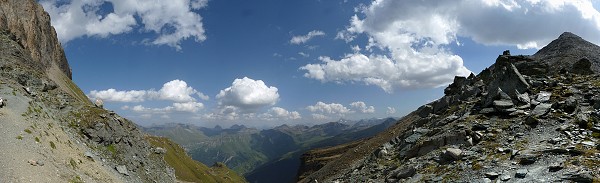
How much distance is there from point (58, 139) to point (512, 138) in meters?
54.0

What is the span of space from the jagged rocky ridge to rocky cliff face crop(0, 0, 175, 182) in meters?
31.8

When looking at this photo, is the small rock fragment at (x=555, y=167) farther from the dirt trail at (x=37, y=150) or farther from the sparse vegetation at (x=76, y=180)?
the sparse vegetation at (x=76, y=180)

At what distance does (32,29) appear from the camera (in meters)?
156

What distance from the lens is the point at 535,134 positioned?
79.3 feet

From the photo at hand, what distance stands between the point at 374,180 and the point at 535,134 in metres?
12.8

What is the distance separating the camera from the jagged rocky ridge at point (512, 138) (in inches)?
760

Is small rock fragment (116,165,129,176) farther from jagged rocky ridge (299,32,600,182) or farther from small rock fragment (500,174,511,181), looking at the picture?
small rock fragment (500,174,511,181)

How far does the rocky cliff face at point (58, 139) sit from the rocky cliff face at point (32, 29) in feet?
112

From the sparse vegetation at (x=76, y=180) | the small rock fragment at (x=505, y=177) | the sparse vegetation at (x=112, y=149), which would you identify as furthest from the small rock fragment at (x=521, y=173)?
the sparse vegetation at (x=112, y=149)

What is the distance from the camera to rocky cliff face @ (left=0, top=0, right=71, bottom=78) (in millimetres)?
132000

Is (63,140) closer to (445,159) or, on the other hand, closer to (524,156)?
(445,159)

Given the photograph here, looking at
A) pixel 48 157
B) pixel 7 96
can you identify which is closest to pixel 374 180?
pixel 48 157

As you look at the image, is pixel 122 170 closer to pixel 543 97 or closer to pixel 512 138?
pixel 512 138

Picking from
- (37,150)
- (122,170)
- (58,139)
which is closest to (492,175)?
(37,150)
